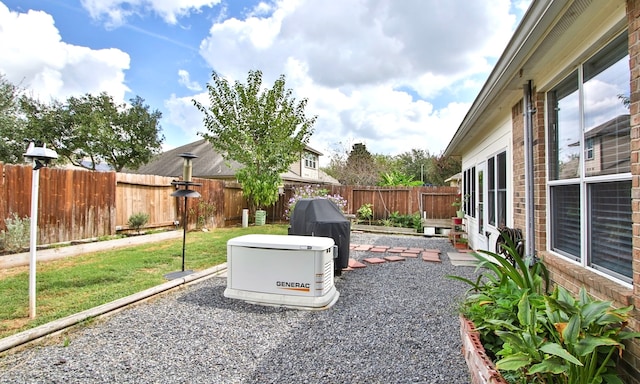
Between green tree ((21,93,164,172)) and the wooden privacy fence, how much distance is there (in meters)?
11.5

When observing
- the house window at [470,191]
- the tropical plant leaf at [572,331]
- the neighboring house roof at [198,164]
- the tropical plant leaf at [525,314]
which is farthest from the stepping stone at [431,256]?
the neighboring house roof at [198,164]

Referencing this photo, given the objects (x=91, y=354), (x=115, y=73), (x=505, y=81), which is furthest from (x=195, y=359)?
(x=115, y=73)

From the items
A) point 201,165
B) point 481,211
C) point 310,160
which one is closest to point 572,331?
point 481,211

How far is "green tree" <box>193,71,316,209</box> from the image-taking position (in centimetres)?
1322

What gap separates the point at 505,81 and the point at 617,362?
104 inches

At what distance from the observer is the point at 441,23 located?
6078 mm

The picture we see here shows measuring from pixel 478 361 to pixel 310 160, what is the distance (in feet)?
77.9

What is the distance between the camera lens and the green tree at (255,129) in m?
13.2

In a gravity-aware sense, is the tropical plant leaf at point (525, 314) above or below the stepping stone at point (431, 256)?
above

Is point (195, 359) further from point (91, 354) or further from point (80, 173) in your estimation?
point (80, 173)

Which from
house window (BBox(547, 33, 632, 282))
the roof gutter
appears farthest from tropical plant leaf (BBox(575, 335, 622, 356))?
the roof gutter

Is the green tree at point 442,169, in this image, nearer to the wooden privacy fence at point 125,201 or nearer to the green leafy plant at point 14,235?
the wooden privacy fence at point 125,201

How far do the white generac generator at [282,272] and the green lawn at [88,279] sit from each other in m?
1.55

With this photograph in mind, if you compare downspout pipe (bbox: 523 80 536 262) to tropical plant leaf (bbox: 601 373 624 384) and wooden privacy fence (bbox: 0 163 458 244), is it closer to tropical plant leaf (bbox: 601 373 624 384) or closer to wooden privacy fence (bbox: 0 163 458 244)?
tropical plant leaf (bbox: 601 373 624 384)
